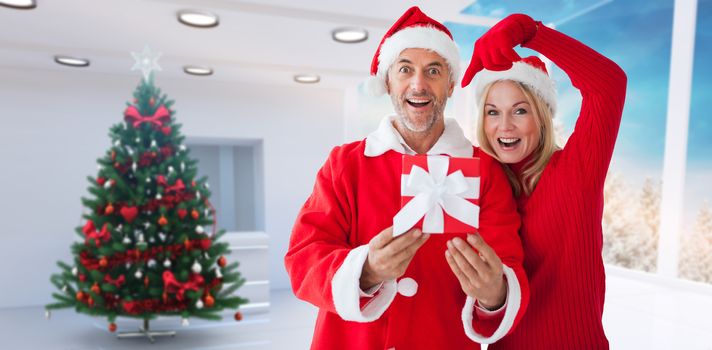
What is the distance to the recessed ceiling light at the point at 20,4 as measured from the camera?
2.34m

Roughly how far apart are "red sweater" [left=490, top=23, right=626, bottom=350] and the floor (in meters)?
1.40

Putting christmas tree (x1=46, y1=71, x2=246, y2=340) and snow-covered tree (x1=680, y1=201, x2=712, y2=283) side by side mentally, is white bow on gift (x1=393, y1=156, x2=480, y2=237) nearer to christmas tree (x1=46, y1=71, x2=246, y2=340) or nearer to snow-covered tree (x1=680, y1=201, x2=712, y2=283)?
christmas tree (x1=46, y1=71, x2=246, y2=340)

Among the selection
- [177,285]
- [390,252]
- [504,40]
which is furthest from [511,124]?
[177,285]

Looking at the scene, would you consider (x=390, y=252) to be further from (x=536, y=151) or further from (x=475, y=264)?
(x=536, y=151)

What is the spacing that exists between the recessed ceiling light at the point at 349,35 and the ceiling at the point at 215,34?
0.16 feet

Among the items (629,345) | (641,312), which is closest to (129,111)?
(629,345)

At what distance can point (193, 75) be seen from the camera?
427 centimetres

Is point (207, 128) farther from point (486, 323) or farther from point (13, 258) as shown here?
point (486, 323)

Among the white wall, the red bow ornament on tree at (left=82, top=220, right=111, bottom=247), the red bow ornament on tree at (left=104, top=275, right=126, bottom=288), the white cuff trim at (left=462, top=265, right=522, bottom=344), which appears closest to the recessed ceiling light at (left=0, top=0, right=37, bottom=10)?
the red bow ornament on tree at (left=82, top=220, right=111, bottom=247)

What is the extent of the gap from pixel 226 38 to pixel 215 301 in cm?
184

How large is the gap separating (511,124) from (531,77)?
0.47 feet

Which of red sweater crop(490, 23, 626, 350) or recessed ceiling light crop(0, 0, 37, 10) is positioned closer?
red sweater crop(490, 23, 626, 350)

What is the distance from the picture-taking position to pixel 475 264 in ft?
2.57

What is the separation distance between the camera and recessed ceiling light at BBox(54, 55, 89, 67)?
3.60 m
